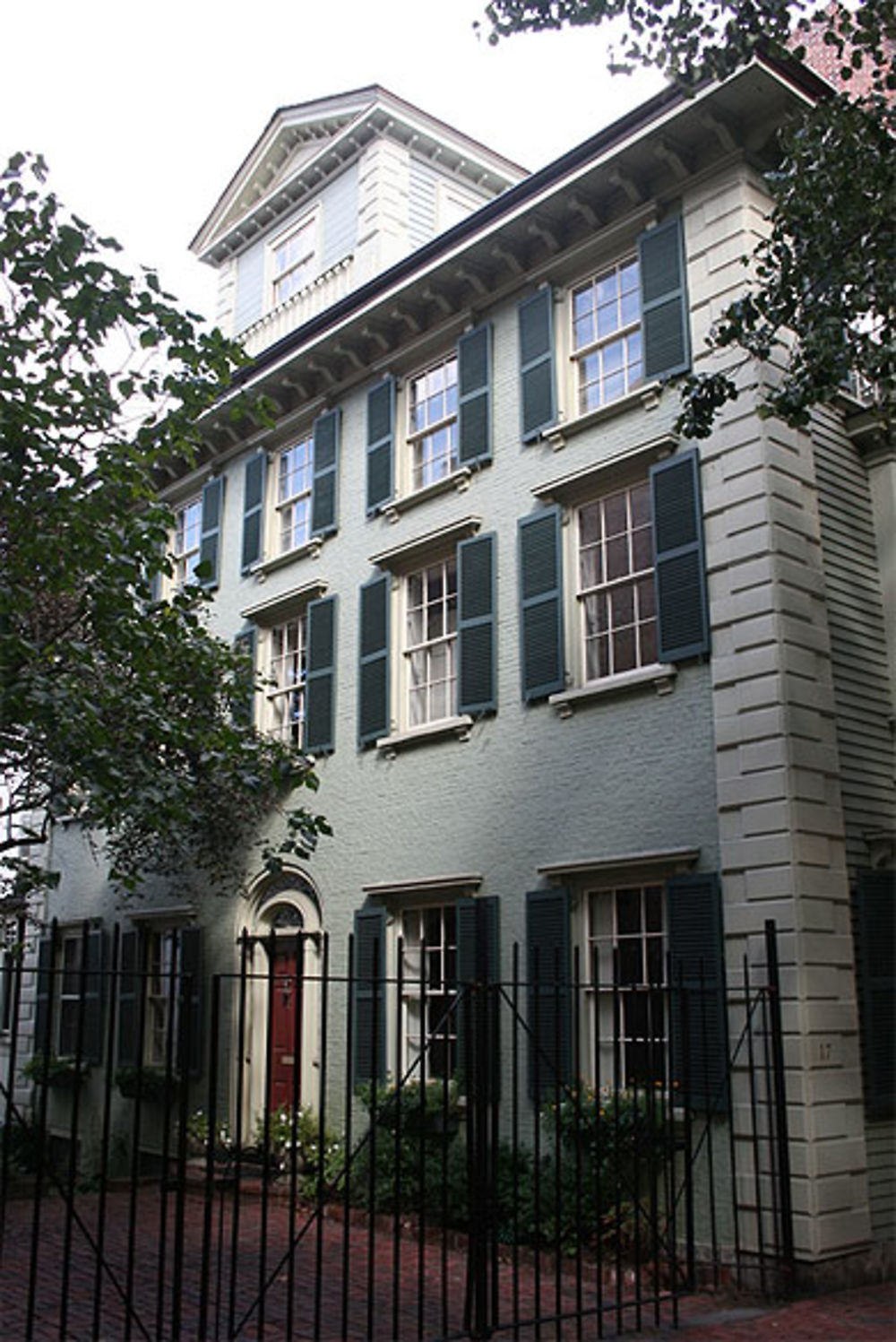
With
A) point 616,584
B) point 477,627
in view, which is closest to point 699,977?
point 616,584

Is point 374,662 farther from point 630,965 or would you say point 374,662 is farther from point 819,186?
point 819,186

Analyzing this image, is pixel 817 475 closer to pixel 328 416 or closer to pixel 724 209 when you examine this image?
pixel 724 209

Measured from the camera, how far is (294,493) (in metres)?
18.1

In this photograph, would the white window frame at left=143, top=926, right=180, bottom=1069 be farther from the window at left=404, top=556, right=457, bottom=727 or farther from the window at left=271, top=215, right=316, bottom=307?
the window at left=271, top=215, right=316, bottom=307

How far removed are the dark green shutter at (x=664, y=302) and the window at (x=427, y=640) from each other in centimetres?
277

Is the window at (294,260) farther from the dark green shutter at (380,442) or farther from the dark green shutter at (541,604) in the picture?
the dark green shutter at (541,604)

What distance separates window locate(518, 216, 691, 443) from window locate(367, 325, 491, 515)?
71cm

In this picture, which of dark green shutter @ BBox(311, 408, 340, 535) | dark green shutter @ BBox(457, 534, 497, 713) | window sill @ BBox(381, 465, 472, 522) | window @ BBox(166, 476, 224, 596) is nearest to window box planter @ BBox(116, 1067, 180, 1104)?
dark green shutter @ BBox(457, 534, 497, 713)

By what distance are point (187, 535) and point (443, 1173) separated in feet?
44.2

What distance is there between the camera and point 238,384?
18.8 meters

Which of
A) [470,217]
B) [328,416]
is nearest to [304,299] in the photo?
[328,416]

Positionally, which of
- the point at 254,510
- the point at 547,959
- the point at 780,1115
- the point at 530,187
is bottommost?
the point at 780,1115

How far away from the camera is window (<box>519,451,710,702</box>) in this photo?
11.8 meters

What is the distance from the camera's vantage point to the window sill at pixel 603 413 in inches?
496
